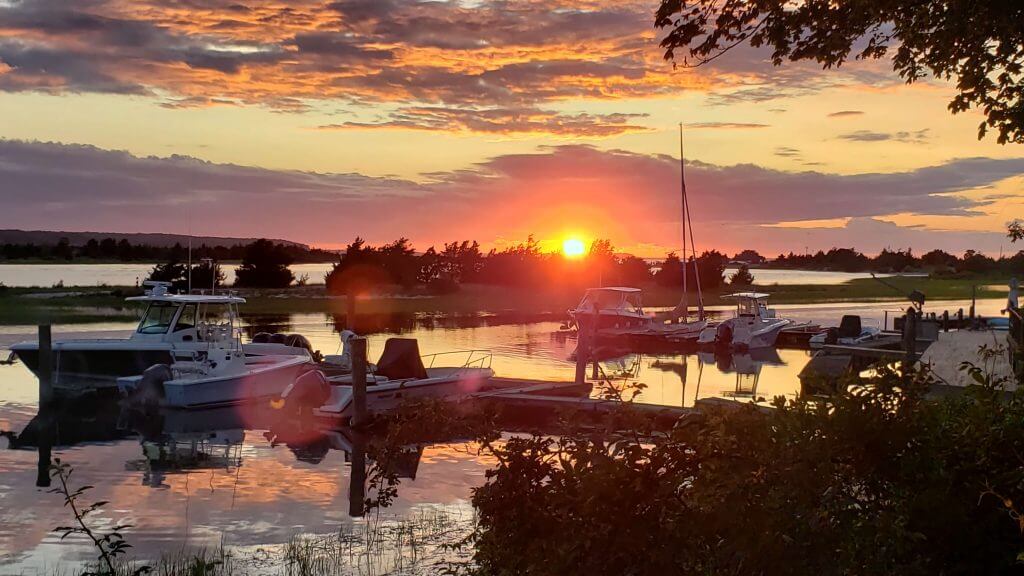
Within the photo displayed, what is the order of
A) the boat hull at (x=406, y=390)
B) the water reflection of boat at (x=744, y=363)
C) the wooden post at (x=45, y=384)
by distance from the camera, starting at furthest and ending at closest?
the water reflection of boat at (x=744, y=363)
the boat hull at (x=406, y=390)
the wooden post at (x=45, y=384)

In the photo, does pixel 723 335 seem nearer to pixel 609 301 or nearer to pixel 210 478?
pixel 609 301

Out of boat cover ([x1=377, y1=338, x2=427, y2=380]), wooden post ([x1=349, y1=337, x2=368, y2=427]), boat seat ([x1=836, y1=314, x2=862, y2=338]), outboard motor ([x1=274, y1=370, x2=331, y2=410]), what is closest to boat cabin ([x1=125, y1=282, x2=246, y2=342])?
outboard motor ([x1=274, y1=370, x2=331, y2=410])

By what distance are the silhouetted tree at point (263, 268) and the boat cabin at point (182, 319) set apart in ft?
178

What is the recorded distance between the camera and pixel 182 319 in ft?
99.3

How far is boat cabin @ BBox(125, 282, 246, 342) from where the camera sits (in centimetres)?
2950

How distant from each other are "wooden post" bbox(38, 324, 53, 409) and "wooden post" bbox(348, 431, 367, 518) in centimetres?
983

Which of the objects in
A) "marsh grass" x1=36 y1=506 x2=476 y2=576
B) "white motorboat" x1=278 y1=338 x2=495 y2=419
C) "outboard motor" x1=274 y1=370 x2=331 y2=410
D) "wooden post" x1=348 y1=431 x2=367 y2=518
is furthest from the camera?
"outboard motor" x1=274 y1=370 x2=331 y2=410

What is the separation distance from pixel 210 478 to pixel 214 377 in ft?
31.6

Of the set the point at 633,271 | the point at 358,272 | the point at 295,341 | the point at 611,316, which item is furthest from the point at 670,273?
the point at 295,341

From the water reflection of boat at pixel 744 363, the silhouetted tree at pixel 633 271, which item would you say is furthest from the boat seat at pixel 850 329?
the silhouetted tree at pixel 633 271

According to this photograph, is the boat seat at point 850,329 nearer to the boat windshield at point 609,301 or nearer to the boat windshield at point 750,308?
the boat windshield at point 750,308

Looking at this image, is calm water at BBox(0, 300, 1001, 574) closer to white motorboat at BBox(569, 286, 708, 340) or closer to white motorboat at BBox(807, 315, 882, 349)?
white motorboat at BBox(807, 315, 882, 349)

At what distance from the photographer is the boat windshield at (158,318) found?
30.2m

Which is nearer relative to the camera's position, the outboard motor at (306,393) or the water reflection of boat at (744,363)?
the outboard motor at (306,393)
